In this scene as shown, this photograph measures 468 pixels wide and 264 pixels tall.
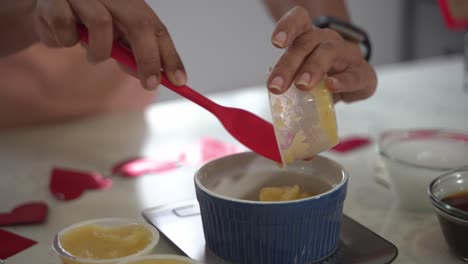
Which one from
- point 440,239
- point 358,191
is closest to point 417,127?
point 358,191

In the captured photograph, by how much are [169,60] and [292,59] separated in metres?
0.16

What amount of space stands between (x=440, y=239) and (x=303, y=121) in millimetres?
259

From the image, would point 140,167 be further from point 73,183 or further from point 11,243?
point 11,243

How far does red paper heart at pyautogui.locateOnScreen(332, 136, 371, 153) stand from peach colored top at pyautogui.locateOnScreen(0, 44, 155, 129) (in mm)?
508

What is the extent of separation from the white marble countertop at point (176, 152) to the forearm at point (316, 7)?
0.76 ft

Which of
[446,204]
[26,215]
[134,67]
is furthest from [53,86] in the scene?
[446,204]

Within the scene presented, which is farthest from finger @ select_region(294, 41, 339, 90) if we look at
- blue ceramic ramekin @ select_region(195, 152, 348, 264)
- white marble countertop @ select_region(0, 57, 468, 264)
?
white marble countertop @ select_region(0, 57, 468, 264)

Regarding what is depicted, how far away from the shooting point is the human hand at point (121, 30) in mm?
736

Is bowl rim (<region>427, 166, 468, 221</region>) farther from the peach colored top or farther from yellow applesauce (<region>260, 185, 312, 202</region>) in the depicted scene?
the peach colored top

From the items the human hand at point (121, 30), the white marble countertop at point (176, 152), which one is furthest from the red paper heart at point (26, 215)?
the human hand at point (121, 30)

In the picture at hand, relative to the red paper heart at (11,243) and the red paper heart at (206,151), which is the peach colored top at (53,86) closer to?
the red paper heart at (206,151)

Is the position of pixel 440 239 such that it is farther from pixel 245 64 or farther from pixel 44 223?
pixel 245 64

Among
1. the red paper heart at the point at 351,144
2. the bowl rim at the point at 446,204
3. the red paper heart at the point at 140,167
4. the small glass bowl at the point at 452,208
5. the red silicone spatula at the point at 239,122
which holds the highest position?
the red silicone spatula at the point at 239,122

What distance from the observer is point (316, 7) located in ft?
3.92
